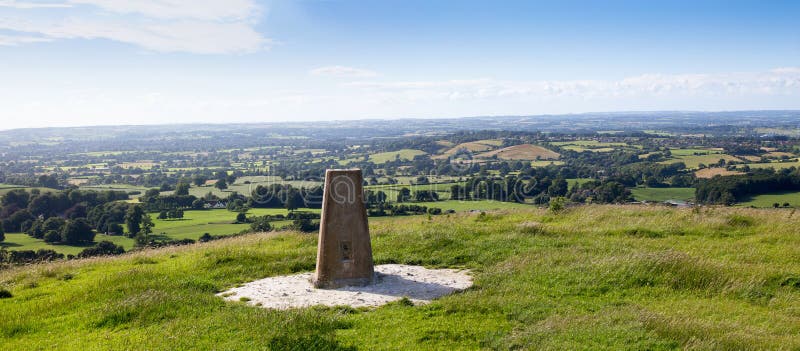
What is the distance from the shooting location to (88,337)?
912cm

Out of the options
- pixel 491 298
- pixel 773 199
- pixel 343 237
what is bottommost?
pixel 773 199

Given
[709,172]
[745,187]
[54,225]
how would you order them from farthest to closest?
[709,172] < [745,187] < [54,225]

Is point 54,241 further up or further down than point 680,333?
further down

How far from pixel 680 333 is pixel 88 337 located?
9.90 metres

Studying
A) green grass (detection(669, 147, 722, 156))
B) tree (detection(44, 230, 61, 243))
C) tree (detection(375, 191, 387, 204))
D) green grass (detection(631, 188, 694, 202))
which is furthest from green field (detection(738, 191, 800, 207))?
tree (detection(44, 230, 61, 243))

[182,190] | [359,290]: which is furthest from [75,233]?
[182,190]

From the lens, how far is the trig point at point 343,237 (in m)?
12.3

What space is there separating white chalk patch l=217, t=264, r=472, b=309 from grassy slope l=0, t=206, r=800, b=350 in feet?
1.91

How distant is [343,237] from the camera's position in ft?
40.9

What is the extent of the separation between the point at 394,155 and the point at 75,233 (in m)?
70.5

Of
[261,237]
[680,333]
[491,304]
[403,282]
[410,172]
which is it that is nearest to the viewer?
[680,333]

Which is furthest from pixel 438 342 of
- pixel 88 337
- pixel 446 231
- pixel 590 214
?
pixel 590 214

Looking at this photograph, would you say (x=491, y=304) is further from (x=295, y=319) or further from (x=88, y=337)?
(x=88, y=337)

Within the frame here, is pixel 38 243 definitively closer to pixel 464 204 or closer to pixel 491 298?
pixel 464 204
